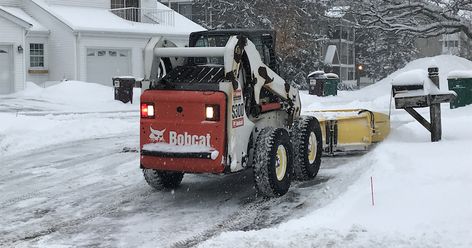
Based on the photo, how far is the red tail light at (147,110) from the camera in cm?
827

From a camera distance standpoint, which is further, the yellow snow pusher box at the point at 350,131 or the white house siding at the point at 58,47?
the white house siding at the point at 58,47

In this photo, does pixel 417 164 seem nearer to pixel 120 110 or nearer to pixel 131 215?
pixel 131 215

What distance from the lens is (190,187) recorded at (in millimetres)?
9664

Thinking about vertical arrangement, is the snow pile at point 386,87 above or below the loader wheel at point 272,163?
above

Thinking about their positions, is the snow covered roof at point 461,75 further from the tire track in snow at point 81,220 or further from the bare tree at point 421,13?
the tire track in snow at point 81,220

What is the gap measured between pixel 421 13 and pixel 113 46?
50.3ft

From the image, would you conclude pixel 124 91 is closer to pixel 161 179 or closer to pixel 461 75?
pixel 461 75

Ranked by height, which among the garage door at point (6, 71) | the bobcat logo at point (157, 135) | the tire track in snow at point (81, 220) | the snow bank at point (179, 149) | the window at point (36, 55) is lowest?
the tire track in snow at point (81, 220)

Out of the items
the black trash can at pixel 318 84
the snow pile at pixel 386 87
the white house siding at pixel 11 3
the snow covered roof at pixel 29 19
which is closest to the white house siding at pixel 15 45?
the snow covered roof at pixel 29 19

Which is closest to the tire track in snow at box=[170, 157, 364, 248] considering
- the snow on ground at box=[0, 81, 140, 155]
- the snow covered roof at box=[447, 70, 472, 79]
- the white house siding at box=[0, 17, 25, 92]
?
the snow on ground at box=[0, 81, 140, 155]

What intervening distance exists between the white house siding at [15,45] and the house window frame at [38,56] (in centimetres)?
286

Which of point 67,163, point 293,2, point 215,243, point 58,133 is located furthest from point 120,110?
point 293,2

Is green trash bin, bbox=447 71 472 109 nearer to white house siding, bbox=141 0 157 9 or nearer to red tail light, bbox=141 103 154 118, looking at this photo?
red tail light, bbox=141 103 154 118

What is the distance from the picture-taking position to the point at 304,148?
376 inches
